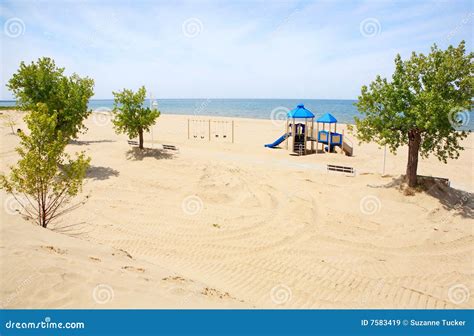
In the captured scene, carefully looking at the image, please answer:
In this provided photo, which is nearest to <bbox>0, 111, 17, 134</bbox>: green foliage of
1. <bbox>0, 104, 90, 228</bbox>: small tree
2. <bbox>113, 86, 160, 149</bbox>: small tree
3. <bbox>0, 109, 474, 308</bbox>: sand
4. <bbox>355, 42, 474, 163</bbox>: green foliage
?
<bbox>0, 109, 474, 308</bbox>: sand

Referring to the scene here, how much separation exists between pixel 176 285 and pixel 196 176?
1170cm

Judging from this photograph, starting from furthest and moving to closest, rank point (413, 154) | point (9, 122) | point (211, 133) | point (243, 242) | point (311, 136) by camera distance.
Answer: point (211, 133) < point (9, 122) < point (311, 136) < point (413, 154) < point (243, 242)

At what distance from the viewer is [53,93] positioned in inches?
785

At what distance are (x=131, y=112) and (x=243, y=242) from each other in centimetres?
1455

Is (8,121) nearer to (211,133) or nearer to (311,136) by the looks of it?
(211,133)

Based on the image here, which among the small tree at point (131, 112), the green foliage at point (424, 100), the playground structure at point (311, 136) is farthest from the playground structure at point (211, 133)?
the green foliage at point (424, 100)

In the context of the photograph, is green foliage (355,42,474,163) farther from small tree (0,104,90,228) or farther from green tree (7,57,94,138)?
green tree (7,57,94,138)

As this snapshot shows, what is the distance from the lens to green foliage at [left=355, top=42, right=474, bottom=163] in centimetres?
1388

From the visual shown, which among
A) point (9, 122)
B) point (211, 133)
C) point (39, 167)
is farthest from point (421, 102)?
point (9, 122)

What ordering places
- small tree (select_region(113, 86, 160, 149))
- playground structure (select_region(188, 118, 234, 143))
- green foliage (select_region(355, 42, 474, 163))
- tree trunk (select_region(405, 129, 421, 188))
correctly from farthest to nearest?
playground structure (select_region(188, 118, 234, 143)) → small tree (select_region(113, 86, 160, 149)) → tree trunk (select_region(405, 129, 421, 188)) → green foliage (select_region(355, 42, 474, 163))

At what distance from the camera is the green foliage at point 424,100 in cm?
1388

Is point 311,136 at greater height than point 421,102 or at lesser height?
lesser

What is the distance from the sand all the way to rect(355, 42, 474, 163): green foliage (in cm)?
283
